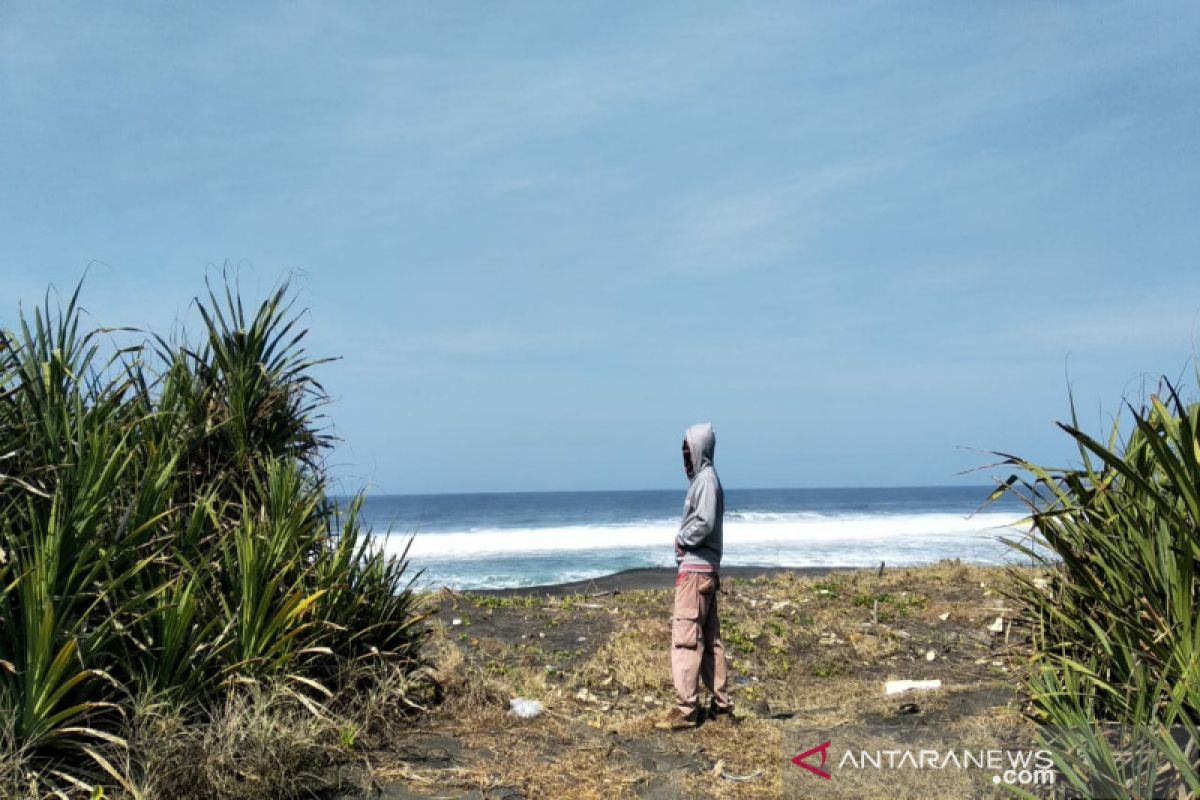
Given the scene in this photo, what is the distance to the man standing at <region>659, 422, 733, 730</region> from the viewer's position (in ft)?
22.9

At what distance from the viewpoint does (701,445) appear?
7242 millimetres

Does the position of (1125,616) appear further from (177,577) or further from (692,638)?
(177,577)

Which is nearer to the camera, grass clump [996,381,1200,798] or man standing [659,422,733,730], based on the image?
grass clump [996,381,1200,798]

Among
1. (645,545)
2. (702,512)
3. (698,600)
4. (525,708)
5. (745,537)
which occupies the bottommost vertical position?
(645,545)

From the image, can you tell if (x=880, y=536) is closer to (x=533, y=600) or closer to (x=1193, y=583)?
(x=533, y=600)

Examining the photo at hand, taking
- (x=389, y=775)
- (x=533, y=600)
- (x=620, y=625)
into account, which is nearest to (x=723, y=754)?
(x=389, y=775)

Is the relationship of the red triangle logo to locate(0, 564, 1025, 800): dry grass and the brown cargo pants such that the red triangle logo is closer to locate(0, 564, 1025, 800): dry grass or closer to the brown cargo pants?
locate(0, 564, 1025, 800): dry grass

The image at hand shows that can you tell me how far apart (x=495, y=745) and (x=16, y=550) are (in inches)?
124

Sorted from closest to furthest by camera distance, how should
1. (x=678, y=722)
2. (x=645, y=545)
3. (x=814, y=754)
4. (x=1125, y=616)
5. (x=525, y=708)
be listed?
Result: (x=1125, y=616)
(x=814, y=754)
(x=678, y=722)
(x=525, y=708)
(x=645, y=545)

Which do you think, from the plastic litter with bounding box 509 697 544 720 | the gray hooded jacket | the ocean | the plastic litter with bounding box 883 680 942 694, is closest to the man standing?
the gray hooded jacket

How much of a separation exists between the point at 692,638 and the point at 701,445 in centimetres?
146

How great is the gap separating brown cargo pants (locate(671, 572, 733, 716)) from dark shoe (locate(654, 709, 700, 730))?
0.03 m

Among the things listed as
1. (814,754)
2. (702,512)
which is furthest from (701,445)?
(814,754)

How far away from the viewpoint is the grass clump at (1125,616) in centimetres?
379
